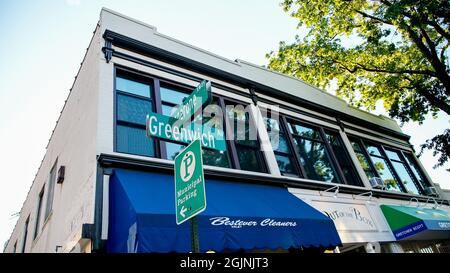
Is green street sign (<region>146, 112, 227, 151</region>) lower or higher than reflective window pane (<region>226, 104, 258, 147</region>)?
lower

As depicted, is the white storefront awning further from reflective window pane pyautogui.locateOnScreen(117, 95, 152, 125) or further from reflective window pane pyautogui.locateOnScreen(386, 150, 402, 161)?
reflective window pane pyautogui.locateOnScreen(386, 150, 402, 161)

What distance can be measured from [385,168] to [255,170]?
26.5 feet

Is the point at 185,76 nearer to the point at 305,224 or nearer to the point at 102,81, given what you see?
the point at 102,81

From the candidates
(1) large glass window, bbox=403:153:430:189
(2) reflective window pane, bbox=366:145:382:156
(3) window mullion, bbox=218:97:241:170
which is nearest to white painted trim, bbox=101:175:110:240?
(3) window mullion, bbox=218:97:241:170

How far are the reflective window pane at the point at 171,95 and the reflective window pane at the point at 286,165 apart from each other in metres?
3.80

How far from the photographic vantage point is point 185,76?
361 inches

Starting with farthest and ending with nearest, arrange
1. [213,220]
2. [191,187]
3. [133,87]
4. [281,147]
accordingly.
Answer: [281,147] → [133,87] → [213,220] → [191,187]

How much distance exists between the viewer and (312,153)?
11.5m

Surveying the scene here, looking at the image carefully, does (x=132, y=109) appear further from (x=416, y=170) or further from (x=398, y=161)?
(x=416, y=170)

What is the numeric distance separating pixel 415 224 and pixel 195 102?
9562 millimetres

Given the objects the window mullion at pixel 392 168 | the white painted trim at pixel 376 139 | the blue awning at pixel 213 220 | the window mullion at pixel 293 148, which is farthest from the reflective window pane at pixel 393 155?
the blue awning at pixel 213 220

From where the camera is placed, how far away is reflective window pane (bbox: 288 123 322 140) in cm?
1154

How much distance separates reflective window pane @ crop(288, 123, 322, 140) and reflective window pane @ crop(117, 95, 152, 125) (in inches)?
226

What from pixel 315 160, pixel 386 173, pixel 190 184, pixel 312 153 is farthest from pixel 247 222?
pixel 386 173
